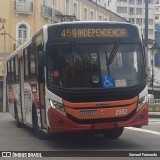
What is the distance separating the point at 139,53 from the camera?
13.1 m

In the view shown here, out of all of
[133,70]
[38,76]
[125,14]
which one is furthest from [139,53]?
[125,14]

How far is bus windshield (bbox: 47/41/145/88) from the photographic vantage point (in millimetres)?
12547

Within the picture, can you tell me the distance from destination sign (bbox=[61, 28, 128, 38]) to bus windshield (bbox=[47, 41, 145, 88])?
23 centimetres

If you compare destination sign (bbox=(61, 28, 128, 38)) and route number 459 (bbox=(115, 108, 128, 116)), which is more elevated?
destination sign (bbox=(61, 28, 128, 38))

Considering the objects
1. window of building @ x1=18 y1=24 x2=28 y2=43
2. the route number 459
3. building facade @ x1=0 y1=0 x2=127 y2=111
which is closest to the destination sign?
the route number 459

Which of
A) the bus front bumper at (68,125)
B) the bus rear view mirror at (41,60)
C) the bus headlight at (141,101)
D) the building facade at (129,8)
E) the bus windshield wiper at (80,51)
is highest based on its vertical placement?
the building facade at (129,8)

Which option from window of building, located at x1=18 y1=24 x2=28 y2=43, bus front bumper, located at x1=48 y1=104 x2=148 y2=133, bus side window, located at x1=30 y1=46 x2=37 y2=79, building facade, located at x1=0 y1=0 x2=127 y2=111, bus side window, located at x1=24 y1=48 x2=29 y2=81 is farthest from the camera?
window of building, located at x1=18 y1=24 x2=28 y2=43

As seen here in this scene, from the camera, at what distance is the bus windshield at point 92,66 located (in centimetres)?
1255

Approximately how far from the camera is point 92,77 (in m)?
12.6

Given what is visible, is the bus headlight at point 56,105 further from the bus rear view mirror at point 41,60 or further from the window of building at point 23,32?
the window of building at point 23,32

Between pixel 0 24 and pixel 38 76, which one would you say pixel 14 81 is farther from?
pixel 0 24

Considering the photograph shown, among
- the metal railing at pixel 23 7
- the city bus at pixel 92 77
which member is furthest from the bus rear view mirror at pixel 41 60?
the metal railing at pixel 23 7

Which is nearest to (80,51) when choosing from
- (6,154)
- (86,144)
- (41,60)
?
(41,60)

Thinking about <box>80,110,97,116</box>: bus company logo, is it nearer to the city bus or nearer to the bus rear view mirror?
the city bus
